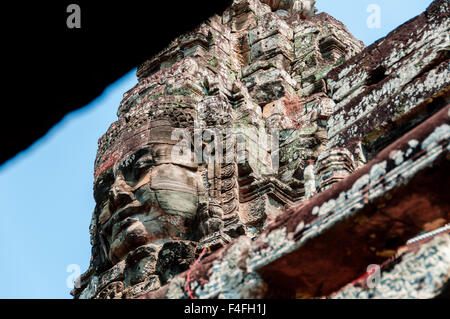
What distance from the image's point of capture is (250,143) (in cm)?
1199

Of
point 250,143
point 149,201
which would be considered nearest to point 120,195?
point 149,201

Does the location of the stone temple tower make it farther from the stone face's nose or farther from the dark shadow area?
the dark shadow area

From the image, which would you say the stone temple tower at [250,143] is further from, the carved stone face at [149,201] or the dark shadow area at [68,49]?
the dark shadow area at [68,49]

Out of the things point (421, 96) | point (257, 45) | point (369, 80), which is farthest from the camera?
point (257, 45)

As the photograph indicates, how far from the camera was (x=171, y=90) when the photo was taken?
12703 mm

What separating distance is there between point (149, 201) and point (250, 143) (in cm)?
225

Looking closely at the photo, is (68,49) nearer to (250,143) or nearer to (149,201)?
(149,201)

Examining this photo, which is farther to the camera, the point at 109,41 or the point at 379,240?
Result: the point at 379,240

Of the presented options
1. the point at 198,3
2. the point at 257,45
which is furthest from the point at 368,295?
the point at 257,45

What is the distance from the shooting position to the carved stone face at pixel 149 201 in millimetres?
10688

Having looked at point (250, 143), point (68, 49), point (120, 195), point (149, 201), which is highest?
point (250, 143)

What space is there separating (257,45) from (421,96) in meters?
9.56

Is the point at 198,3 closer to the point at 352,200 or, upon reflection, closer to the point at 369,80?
the point at 352,200
